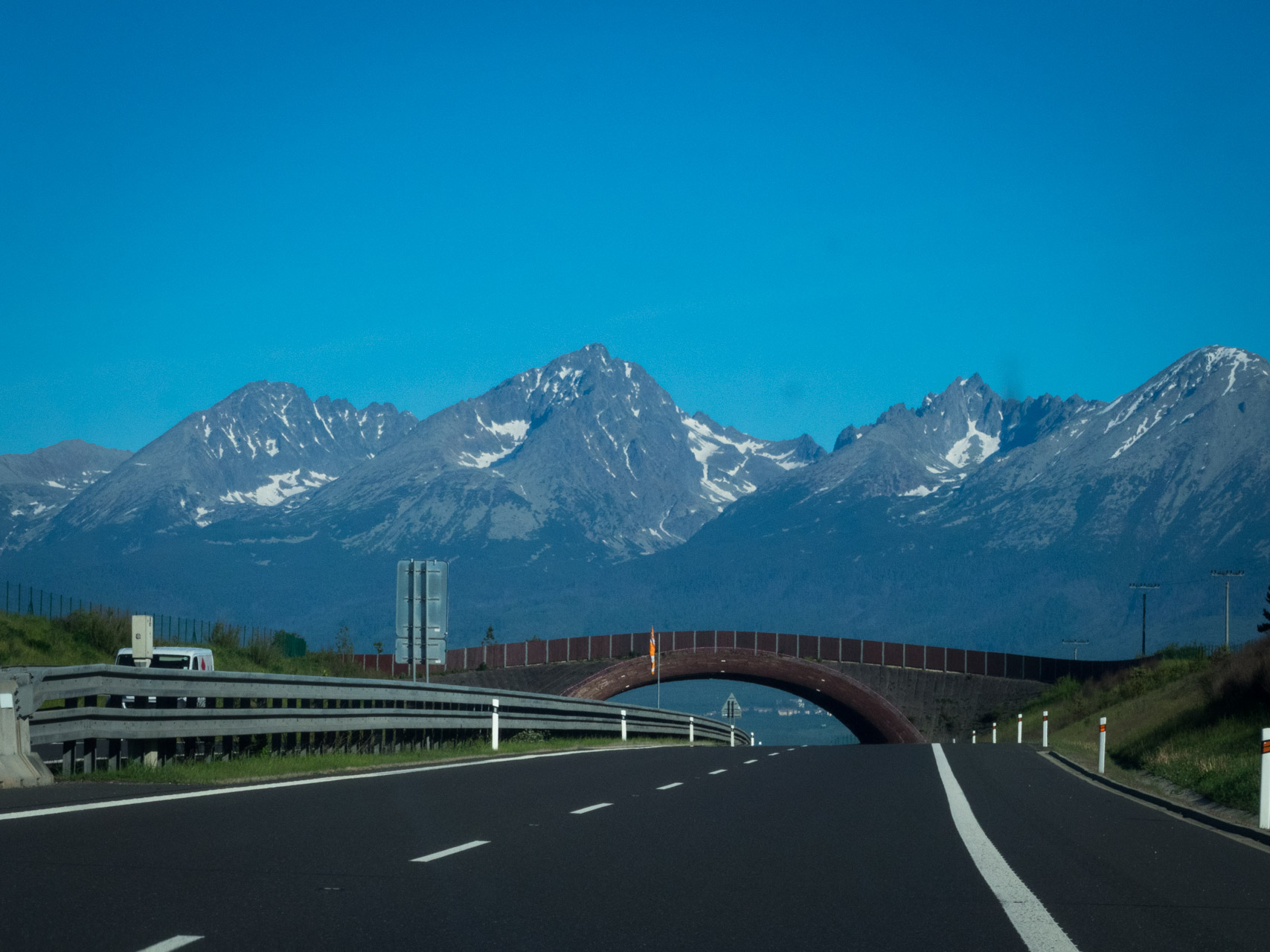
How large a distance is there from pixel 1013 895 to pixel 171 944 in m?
5.01

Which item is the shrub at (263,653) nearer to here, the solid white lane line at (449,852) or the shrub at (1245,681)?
the shrub at (1245,681)

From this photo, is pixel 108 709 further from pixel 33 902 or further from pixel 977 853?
pixel 977 853

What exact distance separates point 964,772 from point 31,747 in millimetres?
13942

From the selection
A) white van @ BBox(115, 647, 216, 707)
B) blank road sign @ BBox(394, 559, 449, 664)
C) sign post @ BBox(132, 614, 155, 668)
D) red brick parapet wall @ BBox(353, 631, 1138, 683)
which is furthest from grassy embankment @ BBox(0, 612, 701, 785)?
red brick parapet wall @ BBox(353, 631, 1138, 683)

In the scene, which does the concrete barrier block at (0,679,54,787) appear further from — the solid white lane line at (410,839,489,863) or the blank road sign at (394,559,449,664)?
the blank road sign at (394,559,449,664)

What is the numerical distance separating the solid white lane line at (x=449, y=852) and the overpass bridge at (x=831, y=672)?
8226cm

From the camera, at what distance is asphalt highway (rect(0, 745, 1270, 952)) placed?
7414 millimetres

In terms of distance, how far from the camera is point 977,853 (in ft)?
37.0

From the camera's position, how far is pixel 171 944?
6.80 m

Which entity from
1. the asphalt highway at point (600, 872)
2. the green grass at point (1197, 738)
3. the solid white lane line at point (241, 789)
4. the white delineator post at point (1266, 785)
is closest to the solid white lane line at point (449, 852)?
the asphalt highway at point (600, 872)

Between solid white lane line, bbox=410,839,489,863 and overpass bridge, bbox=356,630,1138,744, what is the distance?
82.3m

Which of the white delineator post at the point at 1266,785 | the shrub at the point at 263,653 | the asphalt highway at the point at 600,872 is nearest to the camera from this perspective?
the asphalt highway at the point at 600,872

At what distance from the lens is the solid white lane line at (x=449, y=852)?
32.6 ft

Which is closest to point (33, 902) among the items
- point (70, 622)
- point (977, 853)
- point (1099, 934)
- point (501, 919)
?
point (501, 919)
